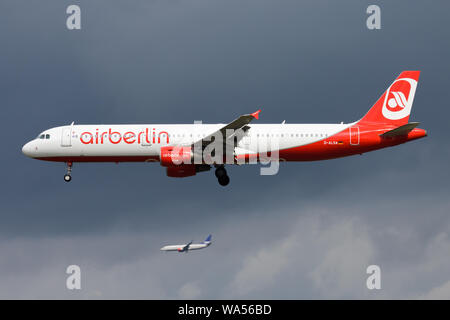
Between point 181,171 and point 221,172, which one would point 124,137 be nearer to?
point 181,171

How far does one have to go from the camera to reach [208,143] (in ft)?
173

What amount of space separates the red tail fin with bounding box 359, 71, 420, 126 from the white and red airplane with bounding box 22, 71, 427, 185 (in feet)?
0.52

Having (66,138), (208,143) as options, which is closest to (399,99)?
(208,143)

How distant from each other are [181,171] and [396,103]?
18.2m

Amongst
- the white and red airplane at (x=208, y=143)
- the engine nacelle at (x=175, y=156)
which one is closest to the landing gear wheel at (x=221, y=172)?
the white and red airplane at (x=208, y=143)

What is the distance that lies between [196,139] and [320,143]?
9586mm

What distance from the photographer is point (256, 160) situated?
53625mm

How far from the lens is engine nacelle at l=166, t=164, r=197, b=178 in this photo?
55.3 meters

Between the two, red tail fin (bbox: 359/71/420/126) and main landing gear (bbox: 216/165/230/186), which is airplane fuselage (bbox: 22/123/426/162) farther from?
main landing gear (bbox: 216/165/230/186)

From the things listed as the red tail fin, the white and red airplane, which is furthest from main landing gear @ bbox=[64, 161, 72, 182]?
the red tail fin

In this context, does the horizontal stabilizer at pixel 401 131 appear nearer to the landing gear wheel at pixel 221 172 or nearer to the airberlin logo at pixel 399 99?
the airberlin logo at pixel 399 99
